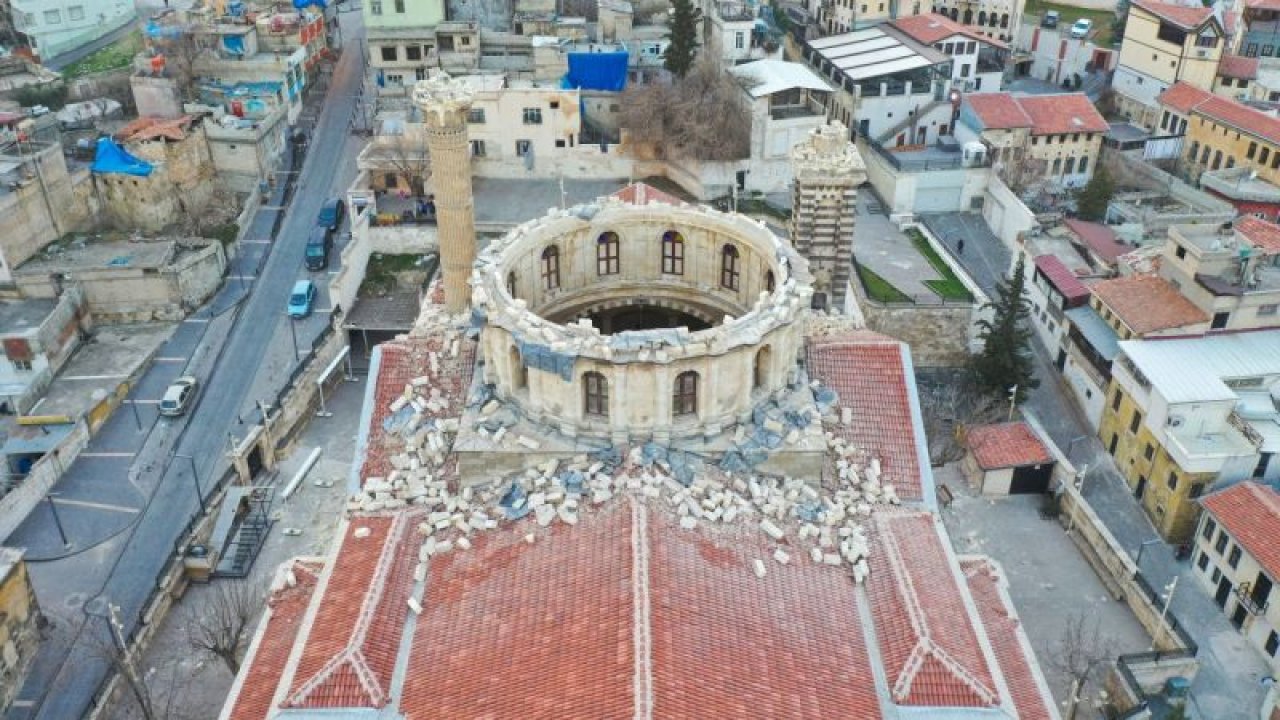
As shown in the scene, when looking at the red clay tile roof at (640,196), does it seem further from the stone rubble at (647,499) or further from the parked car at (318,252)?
the parked car at (318,252)

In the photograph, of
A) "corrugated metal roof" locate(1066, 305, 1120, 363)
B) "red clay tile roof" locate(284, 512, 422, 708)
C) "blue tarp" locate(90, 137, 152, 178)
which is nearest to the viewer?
"red clay tile roof" locate(284, 512, 422, 708)

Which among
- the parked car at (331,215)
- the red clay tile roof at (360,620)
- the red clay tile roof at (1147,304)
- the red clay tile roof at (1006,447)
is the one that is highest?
the red clay tile roof at (360,620)

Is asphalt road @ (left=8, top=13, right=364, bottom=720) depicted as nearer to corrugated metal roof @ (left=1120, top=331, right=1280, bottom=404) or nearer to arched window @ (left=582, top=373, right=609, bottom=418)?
arched window @ (left=582, top=373, right=609, bottom=418)

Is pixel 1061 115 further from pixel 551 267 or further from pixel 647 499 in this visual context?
pixel 647 499

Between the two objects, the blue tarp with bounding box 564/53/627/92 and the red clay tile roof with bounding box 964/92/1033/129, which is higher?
the blue tarp with bounding box 564/53/627/92

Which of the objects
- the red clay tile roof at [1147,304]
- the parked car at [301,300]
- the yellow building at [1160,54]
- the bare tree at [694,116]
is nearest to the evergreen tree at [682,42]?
the bare tree at [694,116]

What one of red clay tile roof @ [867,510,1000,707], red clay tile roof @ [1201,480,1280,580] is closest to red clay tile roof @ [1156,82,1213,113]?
red clay tile roof @ [1201,480,1280,580]
